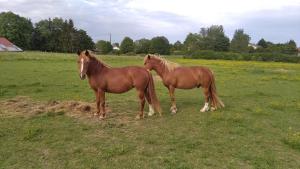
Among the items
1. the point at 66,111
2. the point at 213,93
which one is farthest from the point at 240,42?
the point at 66,111

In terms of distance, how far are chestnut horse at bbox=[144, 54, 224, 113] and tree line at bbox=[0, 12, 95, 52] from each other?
68.7m

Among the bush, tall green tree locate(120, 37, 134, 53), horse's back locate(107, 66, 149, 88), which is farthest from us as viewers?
tall green tree locate(120, 37, 134, 53)

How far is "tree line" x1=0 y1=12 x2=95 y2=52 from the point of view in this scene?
79750mm

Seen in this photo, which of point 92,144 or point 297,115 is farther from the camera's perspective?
point 297,115

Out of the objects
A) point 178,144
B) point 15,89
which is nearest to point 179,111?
point 178,144

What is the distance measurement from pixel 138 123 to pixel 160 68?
2.62 meters

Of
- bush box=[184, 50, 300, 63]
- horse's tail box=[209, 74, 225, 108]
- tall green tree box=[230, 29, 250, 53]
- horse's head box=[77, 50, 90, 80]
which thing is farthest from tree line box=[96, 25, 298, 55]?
horse's head box=[77, 50, 90, 80]

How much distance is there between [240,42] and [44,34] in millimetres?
57123

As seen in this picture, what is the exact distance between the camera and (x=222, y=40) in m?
96.7

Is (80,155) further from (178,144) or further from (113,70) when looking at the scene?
(113,70)

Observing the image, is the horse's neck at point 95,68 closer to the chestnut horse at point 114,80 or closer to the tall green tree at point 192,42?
the chestnut horse at point 114,80

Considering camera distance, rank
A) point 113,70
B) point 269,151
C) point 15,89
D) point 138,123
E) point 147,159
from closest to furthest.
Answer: point 147,159 → point 269,151 → point 138,123 → point 113,70 → point 15,89

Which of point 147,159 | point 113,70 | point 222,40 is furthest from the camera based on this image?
point 222,40

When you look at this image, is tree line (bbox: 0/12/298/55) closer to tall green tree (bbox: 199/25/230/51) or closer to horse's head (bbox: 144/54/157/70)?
tall green tree (bbox: 199/25/230/51)
